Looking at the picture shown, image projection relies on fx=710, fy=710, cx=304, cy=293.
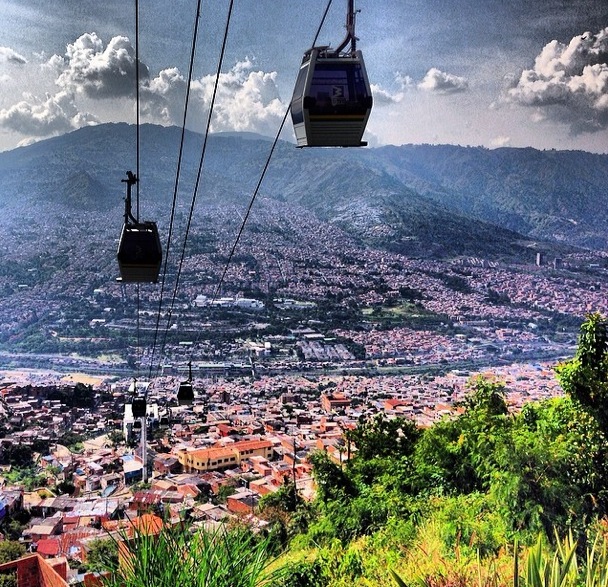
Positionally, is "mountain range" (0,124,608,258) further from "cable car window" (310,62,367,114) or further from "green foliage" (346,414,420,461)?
"cable car window" (310,62,367,114)

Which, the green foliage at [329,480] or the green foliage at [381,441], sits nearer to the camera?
the green foliage at [329,480]

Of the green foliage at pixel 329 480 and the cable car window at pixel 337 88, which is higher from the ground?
the cable car window at pixel 337 88

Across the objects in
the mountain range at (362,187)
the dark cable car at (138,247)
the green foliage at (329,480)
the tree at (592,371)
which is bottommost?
the green foliage at (329,480)

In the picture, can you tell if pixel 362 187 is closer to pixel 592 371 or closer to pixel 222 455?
pixel 222 455

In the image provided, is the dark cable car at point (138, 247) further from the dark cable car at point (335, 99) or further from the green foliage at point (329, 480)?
the green foliage at point (329, 480)

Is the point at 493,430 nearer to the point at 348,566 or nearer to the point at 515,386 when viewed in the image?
the point at 348,566

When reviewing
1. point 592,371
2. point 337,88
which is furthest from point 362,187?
point 337,88

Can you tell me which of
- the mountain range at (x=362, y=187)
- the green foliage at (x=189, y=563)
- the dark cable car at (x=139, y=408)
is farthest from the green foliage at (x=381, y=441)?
the mountain range at (x=362, y=187)

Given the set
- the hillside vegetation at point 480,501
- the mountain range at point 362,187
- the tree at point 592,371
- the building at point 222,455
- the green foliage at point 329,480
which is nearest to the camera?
the hillside vegetation at point 480,501
